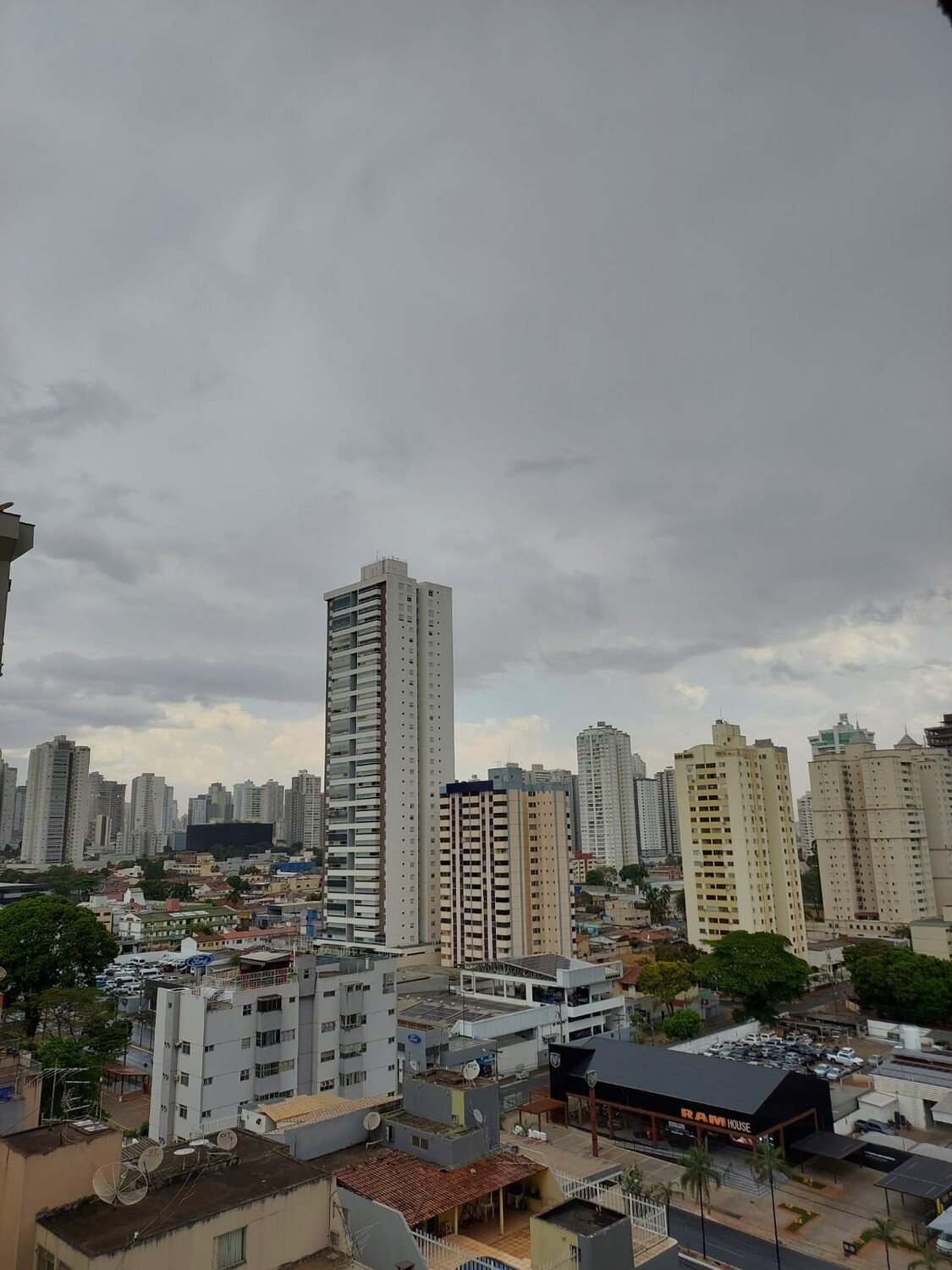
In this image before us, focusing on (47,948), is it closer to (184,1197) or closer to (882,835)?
(184,1197)

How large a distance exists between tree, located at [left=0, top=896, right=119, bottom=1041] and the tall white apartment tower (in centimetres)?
2225

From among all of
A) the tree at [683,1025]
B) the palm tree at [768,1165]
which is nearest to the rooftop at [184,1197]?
the palm tree at [768,1165]

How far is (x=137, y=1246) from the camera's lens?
10.3 metres

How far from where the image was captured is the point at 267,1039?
3172cm

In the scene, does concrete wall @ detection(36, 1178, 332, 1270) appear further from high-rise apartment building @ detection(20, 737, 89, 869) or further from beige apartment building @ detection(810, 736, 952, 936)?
high-rise apartment building @ detection(20, 737, 89, 869)

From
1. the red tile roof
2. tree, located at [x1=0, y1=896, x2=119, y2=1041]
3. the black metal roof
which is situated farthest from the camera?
tree, located at [x1=0, y1=896, x2=119, y2=1041]

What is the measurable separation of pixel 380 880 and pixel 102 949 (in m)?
23.2

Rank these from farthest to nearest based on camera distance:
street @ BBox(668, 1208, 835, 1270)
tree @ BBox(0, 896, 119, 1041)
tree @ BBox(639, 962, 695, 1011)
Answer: tree @ BBox(639, 962, 695, 1011), tree @ BBox(0, 896, 119, 1041), street @ BBox(668, 1208, 835, 1270)

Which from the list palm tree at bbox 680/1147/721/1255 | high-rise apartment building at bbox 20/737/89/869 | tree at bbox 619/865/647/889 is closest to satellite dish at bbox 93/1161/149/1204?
palm tree at bbox 680/1147/721/1255

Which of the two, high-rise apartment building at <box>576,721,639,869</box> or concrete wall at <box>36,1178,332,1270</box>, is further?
high-rise apartment building at <box>576,721,639,869</box>

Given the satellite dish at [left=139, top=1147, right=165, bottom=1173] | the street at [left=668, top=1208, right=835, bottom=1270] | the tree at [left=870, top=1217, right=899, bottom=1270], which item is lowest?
the street at [left=668, top=1208, right=835, bottom=1270]

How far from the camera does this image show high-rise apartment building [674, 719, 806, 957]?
68375 millimetres

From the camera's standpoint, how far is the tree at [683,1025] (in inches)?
1986

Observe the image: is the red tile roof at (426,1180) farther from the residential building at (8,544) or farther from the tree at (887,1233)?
the tree at (887,1233)
